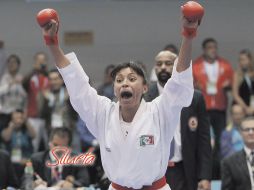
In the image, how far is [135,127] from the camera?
4.75 m

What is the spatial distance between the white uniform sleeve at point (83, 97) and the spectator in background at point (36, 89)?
229 inches

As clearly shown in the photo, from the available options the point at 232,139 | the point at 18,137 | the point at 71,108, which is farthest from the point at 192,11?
the point at 18,137

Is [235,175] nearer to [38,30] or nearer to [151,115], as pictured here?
[151,115]

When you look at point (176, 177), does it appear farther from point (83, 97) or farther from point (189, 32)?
point (189, 32)

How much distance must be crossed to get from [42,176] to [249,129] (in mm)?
2274

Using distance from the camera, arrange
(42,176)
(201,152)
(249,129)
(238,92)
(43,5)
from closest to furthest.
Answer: (201,152)
(42,176)
(249,129)
(238,92)
(43,5)

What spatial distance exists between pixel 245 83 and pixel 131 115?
18.9 ft

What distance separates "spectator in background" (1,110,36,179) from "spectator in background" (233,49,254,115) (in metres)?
2.98

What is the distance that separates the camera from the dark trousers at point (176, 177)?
20.9 ft

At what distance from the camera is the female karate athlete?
466 cm

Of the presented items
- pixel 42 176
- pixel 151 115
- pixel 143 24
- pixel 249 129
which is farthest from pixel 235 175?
pixel 143 24

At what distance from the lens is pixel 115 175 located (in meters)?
4.72

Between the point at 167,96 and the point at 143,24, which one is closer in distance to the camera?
the point at 167,96

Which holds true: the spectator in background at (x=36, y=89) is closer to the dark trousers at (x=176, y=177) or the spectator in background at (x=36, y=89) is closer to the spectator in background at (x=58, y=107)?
the spectator in background at (x=58, y=107)
